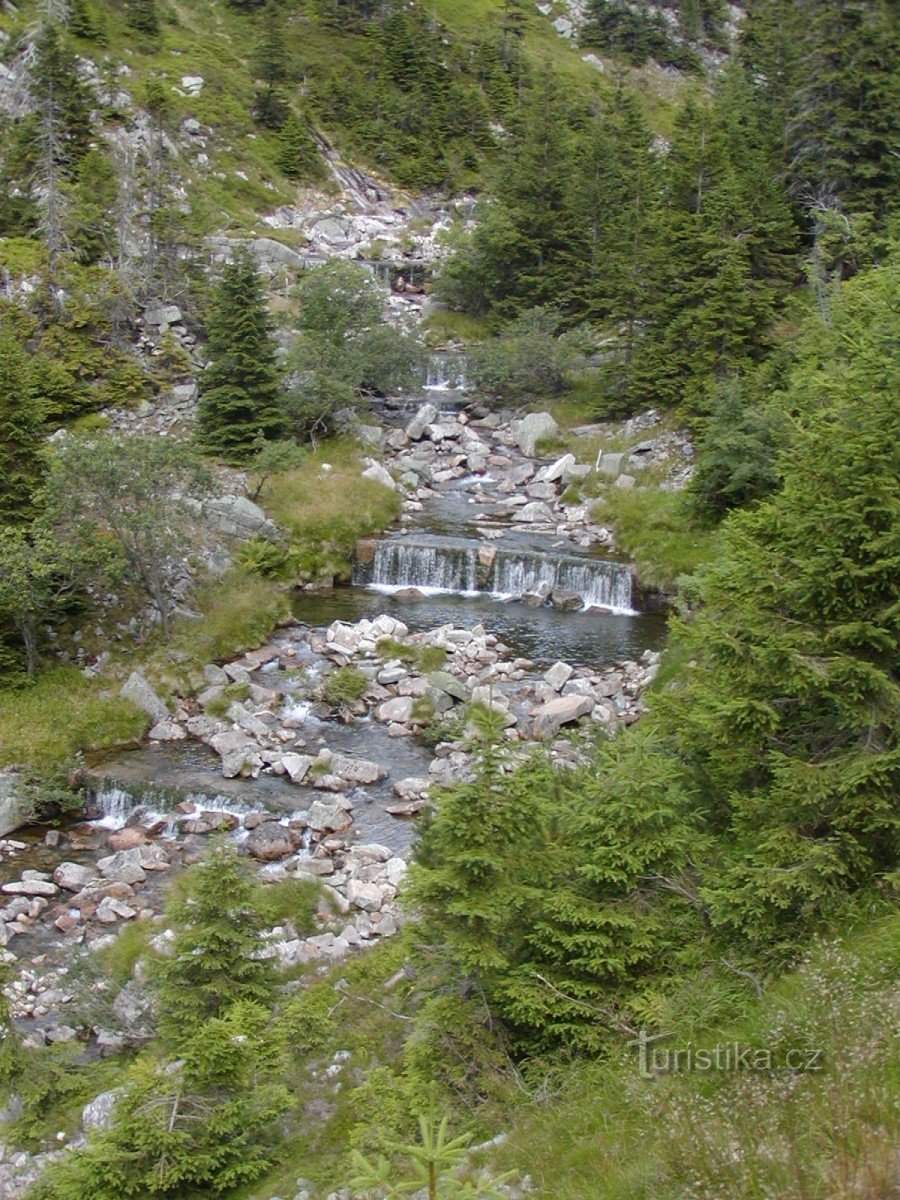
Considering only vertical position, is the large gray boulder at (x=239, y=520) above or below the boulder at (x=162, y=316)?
below

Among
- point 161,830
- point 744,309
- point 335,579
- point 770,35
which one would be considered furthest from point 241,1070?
point 770,35

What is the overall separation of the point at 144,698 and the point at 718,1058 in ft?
62.0

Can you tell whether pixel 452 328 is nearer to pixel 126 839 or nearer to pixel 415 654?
pixel 415 654

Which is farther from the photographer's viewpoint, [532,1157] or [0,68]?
[0,68]

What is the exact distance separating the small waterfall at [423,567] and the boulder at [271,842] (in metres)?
13.6

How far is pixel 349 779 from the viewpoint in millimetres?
20750

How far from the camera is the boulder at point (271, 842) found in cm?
1819

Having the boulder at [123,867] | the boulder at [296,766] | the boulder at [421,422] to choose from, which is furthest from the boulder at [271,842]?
the boulder at [421,422]

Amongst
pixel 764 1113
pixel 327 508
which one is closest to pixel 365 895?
pixel 764 1113

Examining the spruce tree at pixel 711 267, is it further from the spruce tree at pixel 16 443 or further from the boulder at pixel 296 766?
the spruce tree at pixel 16 443

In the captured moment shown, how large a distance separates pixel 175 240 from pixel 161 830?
1419 inches

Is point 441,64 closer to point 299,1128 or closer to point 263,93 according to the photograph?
point 263,93

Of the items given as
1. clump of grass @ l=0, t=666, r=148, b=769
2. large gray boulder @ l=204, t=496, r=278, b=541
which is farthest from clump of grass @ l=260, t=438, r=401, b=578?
clump of grass @ l=0, t=666, r=148, b=769

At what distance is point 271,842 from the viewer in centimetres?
1836
